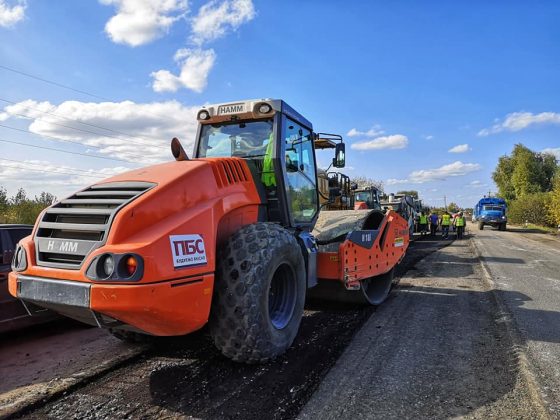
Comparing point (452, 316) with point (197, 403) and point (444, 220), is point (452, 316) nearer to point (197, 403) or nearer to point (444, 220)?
point (197, 403)

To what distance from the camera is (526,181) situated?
51.1 meters

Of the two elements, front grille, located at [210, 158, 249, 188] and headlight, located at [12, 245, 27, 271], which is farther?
front grille, located at [210, 158, 249, 188]

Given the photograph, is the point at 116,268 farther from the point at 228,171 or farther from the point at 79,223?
the point at 228,171

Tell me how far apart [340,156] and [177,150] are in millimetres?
2596

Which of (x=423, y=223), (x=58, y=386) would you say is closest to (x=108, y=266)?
(x=58, y=386)

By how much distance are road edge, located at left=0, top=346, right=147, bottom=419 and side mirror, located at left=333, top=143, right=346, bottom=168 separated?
11.7 ft

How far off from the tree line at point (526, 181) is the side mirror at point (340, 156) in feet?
127

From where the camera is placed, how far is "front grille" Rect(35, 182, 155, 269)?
130 inches

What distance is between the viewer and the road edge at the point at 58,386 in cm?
339

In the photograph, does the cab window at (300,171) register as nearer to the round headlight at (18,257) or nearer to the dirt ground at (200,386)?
the dirt ground at (200,386)

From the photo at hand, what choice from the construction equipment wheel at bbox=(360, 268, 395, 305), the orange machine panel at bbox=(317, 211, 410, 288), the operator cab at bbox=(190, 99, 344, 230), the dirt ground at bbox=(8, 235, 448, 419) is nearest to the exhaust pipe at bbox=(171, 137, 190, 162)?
the operator cab at bbox=(190, 99, 344, 230)

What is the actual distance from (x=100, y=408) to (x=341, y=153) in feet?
14.3

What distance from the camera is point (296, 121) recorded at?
215 inches

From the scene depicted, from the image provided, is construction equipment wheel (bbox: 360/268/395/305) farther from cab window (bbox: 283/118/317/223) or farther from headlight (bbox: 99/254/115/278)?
headlight (bbox: 99/254/115/278)
